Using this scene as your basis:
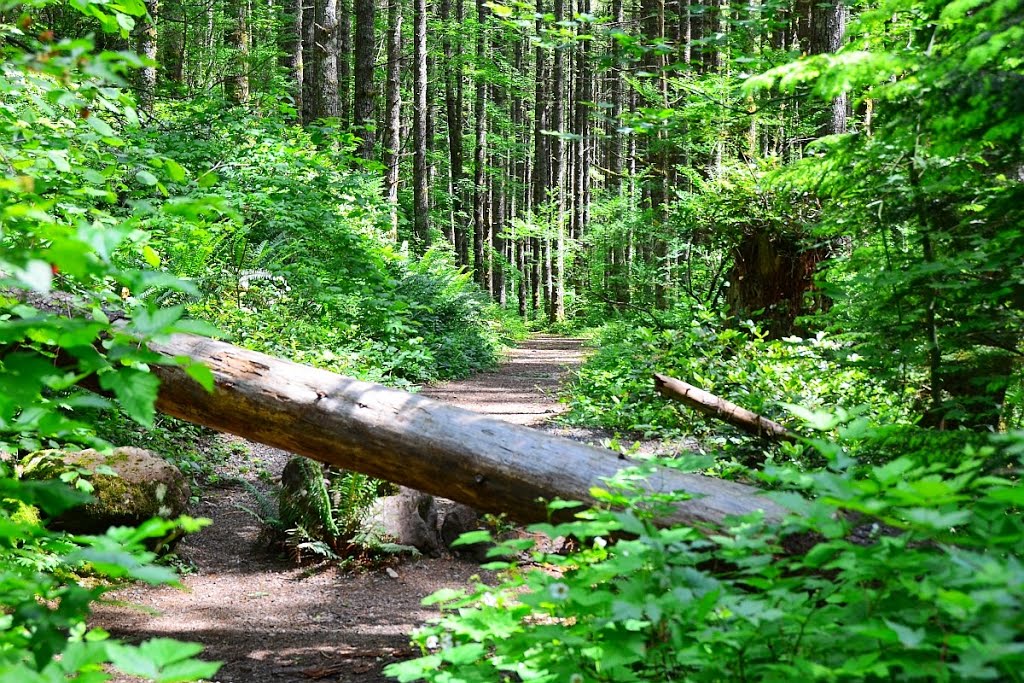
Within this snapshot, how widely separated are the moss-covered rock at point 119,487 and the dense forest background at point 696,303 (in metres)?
0.30

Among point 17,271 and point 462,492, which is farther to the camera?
point 462,492

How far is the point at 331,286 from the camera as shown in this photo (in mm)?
12391

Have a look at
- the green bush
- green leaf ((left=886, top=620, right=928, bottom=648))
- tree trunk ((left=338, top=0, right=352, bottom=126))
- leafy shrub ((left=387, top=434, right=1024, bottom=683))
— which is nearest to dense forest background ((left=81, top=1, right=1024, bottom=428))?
tree trunk ((left=338, top=0, right=352, bottom=126))

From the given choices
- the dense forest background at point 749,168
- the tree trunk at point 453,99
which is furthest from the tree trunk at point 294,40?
the tree trunk at point 453,99

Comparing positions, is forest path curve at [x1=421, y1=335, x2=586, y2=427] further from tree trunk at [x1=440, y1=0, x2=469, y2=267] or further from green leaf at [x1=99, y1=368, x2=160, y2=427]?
tree trunk at [x1=440, y1=0, x2=469, y2=267]

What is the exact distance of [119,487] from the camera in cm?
554

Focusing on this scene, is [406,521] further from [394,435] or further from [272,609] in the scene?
[394,435]

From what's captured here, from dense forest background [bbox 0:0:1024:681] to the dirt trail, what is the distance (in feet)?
3.07

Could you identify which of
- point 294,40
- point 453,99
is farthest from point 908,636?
point 453,99

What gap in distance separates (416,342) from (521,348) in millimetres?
9064

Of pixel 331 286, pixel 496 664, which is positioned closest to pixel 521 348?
pixel 331 286

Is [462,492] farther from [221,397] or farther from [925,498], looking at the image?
[925,498]

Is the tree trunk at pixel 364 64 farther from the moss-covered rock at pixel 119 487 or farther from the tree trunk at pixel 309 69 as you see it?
the moss-covered rock at pixel 119 487

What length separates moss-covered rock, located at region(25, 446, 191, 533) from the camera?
17.5ft
